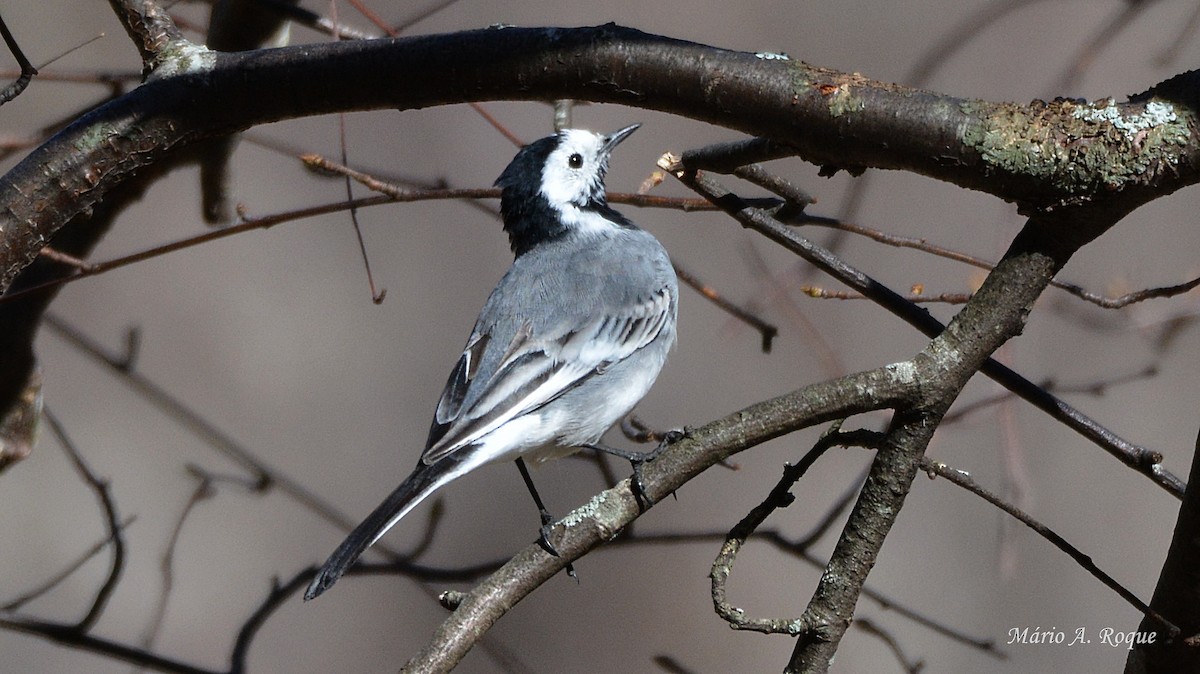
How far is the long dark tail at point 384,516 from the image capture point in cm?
139

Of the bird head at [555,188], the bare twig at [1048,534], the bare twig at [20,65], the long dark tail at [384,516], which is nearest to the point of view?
the bare twig at [1048,534]

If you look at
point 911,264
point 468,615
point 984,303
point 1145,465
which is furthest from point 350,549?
point 911,264

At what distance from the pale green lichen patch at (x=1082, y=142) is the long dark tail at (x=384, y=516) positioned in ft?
3.15

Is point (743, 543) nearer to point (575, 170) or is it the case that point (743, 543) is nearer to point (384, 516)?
point (384, 516)

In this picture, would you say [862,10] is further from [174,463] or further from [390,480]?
[174,463]

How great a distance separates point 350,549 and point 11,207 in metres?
0.65

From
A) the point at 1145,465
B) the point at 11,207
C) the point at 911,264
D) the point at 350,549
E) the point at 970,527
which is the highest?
the point at 911,264

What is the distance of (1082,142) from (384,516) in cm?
107

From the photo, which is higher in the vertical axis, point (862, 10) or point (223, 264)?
point (862, 10)

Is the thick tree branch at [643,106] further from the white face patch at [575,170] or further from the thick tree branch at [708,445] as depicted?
the white face patch at [575,170]

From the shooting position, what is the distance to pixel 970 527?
2.76 m

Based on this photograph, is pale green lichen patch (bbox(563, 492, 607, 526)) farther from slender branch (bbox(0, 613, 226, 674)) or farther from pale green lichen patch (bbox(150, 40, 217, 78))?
slender branch (bbox(0, 613, 226, 674))

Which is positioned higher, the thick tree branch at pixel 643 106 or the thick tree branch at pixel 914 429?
the thick tree branch at pixel 643 106

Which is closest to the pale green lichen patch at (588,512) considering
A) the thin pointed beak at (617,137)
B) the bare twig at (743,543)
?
the bare twig at (743,543)
